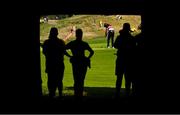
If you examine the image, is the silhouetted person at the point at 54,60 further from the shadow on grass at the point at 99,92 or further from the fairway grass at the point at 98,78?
the fairway grass at the point at 98,78

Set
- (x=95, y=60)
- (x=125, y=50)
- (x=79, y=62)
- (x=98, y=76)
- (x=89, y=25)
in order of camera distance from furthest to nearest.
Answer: (x=89, y=25), (x=95, y=60), (x=98, y=76), (x=125, y=50), (x=79, y=62)

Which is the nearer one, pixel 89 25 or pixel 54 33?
pixel 54 33

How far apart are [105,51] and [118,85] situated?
21.0 meters

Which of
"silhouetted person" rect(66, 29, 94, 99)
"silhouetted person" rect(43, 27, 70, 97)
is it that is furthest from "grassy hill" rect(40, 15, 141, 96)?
"silhouetted person" rect(43, 27, 70, 97)

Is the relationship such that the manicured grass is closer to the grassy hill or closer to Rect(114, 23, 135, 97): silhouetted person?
the grassy hill

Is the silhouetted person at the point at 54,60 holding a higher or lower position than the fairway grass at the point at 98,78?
higher

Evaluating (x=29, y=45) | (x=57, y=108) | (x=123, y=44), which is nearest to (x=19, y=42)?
(x=29, y=45)

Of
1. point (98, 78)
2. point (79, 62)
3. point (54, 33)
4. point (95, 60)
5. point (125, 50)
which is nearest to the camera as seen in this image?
point (54, 33)

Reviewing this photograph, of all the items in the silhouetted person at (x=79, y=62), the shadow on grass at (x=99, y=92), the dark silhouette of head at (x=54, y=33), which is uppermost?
the dark silhouette of head at (x=54, y=33)

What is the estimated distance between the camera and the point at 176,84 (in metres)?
13.6

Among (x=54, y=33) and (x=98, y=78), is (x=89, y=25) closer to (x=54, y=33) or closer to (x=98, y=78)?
(x=98, y=78)

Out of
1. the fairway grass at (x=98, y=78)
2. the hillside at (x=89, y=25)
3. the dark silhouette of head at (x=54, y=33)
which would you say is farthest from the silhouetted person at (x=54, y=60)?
the hillside at (x=89, y=25)

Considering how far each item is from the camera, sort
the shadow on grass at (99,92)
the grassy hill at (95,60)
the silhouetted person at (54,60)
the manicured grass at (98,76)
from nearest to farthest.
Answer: the silhouetted person at (54,60) < the shadow on grass at (99,92) < the manicured grass at (98,76) < the grassy hill at (95,60)

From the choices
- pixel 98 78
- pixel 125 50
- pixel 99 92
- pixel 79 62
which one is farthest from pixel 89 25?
pixel 79 62
